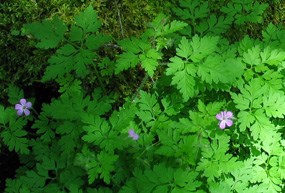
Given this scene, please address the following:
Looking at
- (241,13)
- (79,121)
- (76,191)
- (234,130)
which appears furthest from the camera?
(241,13)

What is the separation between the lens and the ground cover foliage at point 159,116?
2.34 m

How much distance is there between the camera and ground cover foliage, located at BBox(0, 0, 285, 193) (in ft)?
7.68

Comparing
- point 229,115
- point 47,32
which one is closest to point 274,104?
point 229,115

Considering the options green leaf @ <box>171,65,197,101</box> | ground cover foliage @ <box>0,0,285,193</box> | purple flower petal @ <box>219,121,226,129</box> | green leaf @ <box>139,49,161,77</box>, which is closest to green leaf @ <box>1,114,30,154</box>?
ground cover foliage @ <box>0,0,285,193</box>

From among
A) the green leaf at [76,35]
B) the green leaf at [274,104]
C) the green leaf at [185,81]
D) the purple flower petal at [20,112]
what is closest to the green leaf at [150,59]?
the green leaf at [185,81]

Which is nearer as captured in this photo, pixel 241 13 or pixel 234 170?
pixel 234 170

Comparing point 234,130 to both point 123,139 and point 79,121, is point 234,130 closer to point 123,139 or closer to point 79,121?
point 123,139

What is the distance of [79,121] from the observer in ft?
8.00

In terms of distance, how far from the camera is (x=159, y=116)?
2566 millimetres

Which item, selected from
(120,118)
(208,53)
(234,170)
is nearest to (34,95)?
(120,118)

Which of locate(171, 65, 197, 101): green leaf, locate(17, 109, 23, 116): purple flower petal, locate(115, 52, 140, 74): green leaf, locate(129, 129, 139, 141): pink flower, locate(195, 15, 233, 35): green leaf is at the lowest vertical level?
locate(129, 129, 139, 141): pink flower

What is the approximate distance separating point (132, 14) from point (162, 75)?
49 cm

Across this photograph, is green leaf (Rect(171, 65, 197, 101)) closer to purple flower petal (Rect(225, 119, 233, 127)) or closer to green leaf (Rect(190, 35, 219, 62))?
green leaf (Rect(190, 35, 219, 62))

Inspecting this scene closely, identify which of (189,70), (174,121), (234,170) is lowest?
(234,170)
